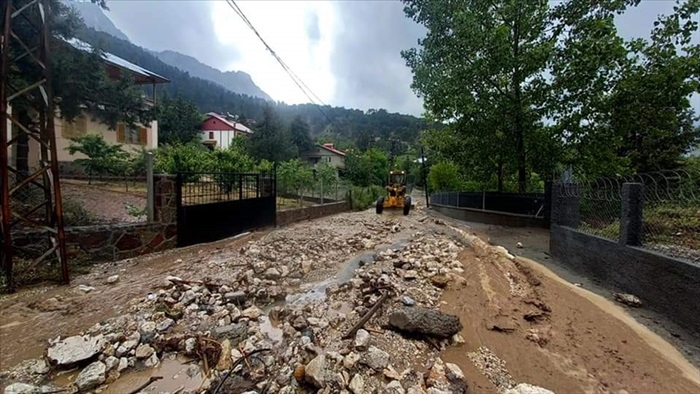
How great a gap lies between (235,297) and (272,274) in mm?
1114

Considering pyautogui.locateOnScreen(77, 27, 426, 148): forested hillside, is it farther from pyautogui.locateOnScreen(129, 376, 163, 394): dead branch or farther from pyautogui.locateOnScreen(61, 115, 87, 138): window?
pyautogui.locateOnScreen(129, 376, 163, 394): dead branch

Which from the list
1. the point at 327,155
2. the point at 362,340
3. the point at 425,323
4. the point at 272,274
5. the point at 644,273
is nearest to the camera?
the point at 362,340

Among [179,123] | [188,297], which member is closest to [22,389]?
[188,297]

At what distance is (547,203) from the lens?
1027 centimetres

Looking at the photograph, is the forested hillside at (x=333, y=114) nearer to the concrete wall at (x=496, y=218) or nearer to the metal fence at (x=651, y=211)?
the concrete wall at (x=496, y=218)

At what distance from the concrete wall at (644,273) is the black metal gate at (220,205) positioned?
7700 millimetres

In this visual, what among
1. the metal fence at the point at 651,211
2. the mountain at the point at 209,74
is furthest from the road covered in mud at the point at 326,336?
the mountain at the point at 209,74

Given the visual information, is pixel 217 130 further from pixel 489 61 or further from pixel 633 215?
pixel 633 215

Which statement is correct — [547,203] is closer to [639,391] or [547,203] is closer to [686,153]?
[639,391]

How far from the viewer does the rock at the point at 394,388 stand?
8.34 feet

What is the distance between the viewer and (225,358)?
2.93m

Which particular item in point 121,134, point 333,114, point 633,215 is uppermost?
point 333,114

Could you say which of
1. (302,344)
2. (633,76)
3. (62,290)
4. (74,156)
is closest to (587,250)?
(302,344)

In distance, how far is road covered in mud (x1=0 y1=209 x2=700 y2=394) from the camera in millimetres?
2697
